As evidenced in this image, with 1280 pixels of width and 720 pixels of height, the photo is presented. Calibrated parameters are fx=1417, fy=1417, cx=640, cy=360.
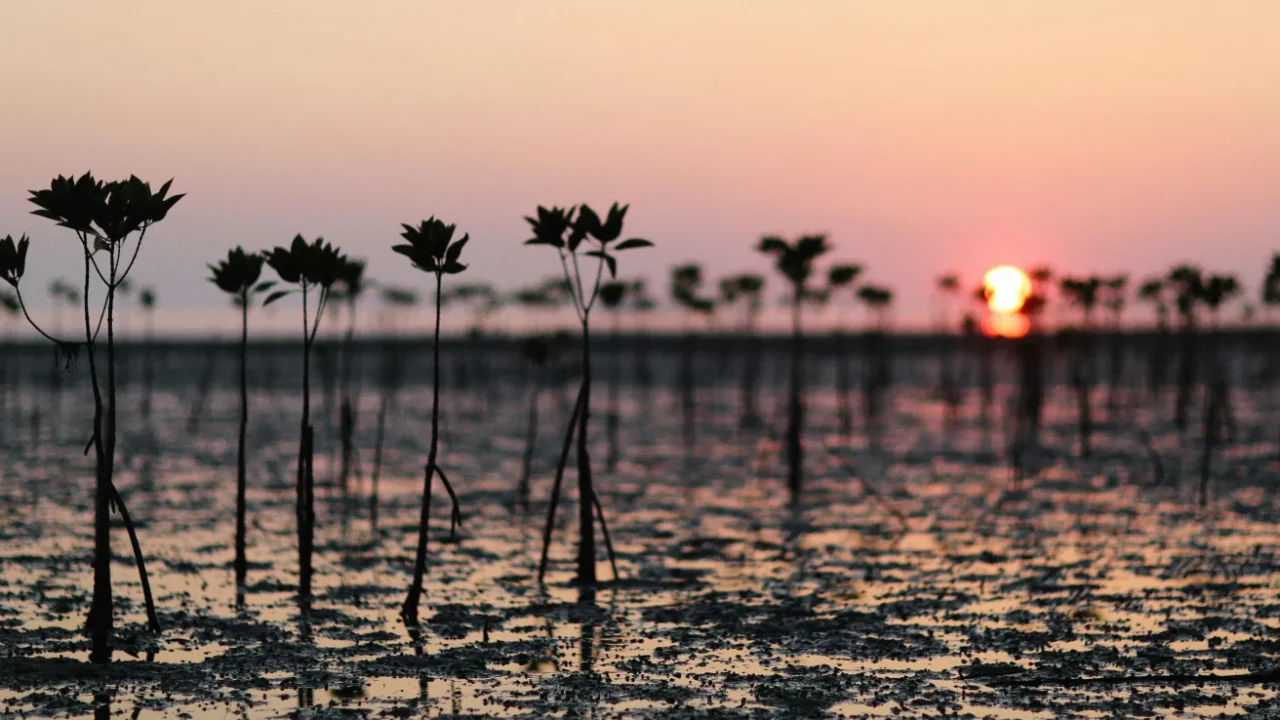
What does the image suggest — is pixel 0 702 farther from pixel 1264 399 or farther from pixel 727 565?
pixel 1264 399

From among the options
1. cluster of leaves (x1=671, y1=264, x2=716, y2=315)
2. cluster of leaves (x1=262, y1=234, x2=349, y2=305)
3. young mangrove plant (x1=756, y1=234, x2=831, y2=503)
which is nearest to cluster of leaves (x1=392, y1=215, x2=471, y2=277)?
cluster of leaves (x1=262, y1=234, x2=349, y2=305)

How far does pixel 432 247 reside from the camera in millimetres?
11328

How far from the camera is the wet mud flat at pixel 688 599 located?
913 centimetres

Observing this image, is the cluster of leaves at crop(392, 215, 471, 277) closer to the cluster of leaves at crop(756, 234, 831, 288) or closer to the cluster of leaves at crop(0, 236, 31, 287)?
the cluster of leaves at crop(0, 236, 31, 287)

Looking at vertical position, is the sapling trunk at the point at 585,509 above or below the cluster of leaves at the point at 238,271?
below

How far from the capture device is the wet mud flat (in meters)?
9.13

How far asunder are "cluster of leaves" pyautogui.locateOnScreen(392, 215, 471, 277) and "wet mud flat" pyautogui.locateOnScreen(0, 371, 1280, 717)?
292 cm

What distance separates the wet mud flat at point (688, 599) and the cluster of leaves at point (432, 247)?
2919 millimetres

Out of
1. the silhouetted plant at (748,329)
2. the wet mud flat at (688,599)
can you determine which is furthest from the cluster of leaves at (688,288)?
the wet mud flat at (688,599)

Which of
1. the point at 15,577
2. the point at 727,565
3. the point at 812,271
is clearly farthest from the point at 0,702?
the point at 812,271

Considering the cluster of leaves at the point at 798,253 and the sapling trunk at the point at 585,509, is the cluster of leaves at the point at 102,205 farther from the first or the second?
the cluster of leaves at the point at 798,253

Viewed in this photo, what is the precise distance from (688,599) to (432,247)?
4013mm

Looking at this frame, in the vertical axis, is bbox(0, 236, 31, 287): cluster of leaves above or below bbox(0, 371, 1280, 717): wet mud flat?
Result: above

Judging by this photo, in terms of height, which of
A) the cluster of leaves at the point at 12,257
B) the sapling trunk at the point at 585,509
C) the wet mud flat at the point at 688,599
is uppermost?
the cluster of leaves at the point at 12,257
